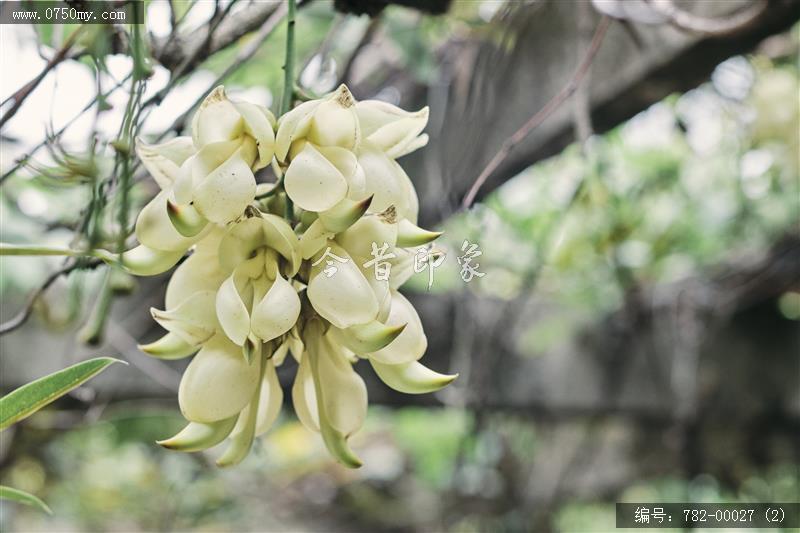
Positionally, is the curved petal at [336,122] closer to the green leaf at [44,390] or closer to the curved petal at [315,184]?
the curved petal at [315,184]

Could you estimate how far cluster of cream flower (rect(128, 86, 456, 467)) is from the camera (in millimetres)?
283

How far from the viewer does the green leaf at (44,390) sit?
32 centimetres

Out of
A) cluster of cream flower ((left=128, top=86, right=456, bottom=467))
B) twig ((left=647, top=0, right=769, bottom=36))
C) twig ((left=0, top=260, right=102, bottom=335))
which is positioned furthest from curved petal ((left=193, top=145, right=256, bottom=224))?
twig ((left=647, top=0, right=769, bottom=36))

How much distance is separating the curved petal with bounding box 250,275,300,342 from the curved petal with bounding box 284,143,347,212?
0.03 meters

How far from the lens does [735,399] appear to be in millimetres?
1102

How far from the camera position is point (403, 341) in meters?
0.30

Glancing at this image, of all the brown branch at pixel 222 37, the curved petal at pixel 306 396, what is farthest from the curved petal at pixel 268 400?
the brown branch at pixel 222 37

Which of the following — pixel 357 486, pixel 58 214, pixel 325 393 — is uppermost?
pixel 325 393

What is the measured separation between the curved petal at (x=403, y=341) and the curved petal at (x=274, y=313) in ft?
0.14

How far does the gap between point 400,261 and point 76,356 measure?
0.71m

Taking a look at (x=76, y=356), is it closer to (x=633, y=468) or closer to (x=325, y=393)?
(x=325, y=393)

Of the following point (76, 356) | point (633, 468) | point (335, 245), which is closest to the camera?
point (335, 245)

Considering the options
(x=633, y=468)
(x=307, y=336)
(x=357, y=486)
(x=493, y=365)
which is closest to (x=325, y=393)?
(x=307, y=336)

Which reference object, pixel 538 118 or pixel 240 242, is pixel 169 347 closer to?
pixel 240 242
